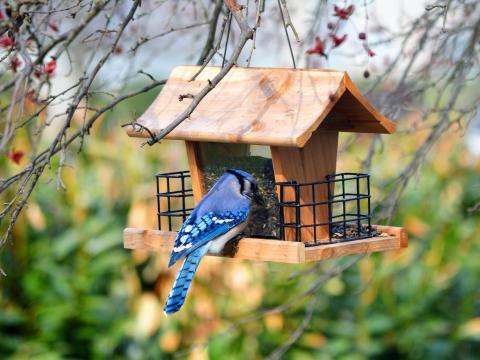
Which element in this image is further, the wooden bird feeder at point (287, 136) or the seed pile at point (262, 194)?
the seed pile at point (262, 194)

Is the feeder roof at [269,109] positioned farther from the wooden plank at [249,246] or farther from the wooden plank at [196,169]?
the wooden plank at [249,246]

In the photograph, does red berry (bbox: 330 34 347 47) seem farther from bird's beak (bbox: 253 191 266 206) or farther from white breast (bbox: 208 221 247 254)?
white breast (bbox: 208 221 247 254)

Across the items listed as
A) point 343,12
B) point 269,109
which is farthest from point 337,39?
point 269,109

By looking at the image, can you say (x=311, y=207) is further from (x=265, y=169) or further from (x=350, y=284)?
(x=350, y=284)

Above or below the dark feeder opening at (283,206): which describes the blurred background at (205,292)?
below

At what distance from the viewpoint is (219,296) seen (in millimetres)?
6414

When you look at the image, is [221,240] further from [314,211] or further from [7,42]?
[7,42]

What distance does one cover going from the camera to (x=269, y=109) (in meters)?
3.43

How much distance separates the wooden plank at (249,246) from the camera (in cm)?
321

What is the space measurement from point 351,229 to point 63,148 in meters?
1.40

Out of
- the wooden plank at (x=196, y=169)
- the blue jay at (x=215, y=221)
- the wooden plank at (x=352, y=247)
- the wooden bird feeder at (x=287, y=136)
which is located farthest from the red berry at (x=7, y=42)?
the wooden plank at (x=352, y=247)

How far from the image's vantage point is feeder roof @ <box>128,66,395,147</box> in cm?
329

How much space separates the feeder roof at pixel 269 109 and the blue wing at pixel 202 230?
1.06ft

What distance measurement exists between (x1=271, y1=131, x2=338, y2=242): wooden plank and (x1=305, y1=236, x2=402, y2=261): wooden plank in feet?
0.71
